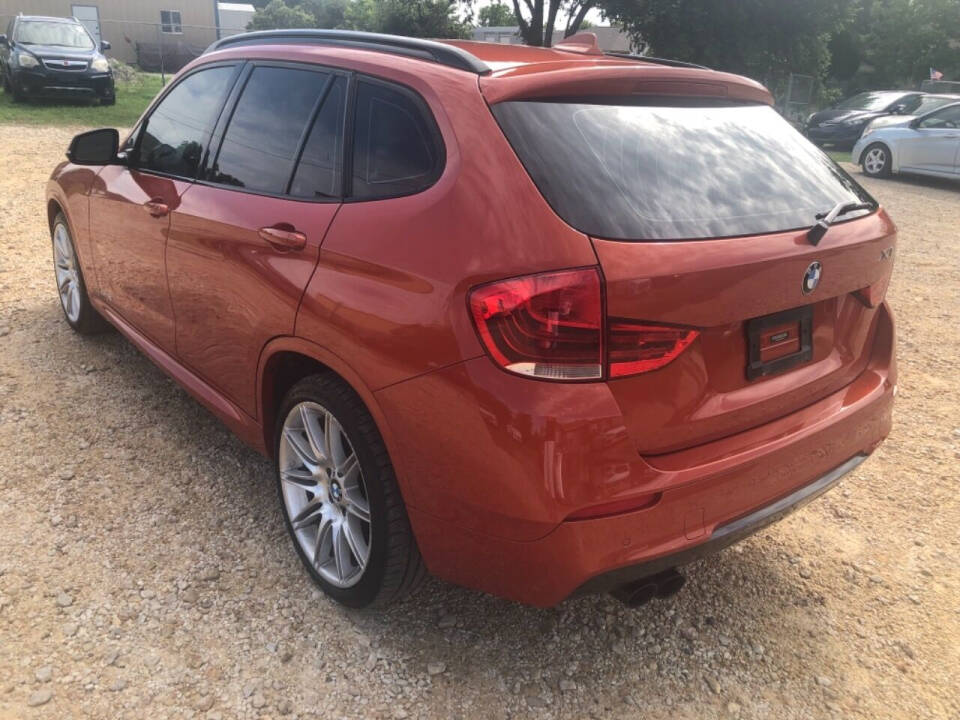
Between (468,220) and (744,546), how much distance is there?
189 cm

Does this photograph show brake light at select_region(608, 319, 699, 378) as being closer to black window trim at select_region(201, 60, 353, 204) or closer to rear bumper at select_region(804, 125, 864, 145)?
black window trim at select_region(201, 60, 353, 204)

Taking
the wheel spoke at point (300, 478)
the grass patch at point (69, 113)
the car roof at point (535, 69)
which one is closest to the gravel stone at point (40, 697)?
the wheel spoke at point (300, 478)

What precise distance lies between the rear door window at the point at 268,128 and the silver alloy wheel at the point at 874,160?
1447cm

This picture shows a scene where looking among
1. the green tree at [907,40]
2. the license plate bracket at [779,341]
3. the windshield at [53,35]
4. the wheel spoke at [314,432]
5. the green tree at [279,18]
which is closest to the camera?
the license plate bracket at [779,341]

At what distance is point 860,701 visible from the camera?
2400mm

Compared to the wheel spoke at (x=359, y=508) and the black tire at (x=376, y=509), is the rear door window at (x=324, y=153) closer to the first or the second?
the black tire at (x=376, y=509)

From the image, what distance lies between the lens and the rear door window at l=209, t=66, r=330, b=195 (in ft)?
9.01

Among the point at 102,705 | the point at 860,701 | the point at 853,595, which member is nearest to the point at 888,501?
the point at 853,595

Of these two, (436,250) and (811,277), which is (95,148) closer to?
(436,250)

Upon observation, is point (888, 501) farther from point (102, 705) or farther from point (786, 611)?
point (102, 705)

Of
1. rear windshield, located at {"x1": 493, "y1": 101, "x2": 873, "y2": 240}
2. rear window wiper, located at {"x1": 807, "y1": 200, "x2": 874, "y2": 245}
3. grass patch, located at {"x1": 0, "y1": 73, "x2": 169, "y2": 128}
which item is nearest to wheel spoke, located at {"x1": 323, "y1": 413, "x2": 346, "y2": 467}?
rear windshield, located at {"x1": 493, "y1": 101, "x2": 873, "y2": 240}

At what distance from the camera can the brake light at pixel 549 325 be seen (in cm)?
190

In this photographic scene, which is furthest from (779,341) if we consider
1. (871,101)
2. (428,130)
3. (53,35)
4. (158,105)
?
(871,101)

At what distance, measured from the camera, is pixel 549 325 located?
191 centimetres
